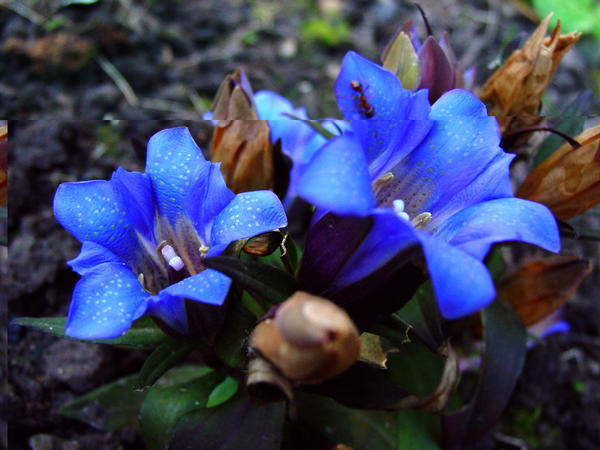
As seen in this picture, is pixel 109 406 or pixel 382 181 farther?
pixel 109 406

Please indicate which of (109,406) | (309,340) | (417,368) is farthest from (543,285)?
(109,406)

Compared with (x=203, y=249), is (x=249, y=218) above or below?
above

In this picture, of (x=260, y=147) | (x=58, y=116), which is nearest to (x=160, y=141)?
(x=260, y=147)

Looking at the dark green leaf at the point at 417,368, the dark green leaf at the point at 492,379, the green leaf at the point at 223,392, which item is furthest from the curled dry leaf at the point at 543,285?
the green leaf at the point at 223,392

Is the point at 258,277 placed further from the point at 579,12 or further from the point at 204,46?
the point at 579,12

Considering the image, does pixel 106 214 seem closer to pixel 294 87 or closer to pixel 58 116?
pixel 58 116

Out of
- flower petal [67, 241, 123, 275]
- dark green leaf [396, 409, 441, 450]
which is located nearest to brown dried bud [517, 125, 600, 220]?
dark green leaf [396, 409, 441, 450]

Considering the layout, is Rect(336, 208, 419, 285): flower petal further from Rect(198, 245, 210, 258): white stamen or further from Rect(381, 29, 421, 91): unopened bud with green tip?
Rect(381, 29, 421, 91): unopened bud with green tip


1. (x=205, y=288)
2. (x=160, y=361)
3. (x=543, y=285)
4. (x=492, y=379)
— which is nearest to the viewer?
(x=205, y=288)
